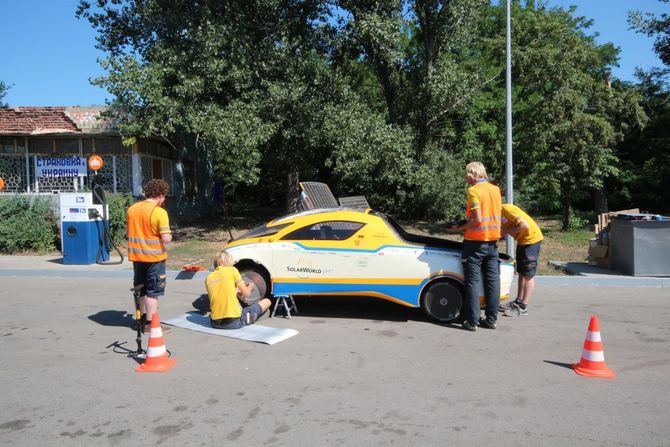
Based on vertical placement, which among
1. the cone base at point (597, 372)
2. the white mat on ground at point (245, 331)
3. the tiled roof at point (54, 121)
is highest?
the tiled roof at point (54, 121)

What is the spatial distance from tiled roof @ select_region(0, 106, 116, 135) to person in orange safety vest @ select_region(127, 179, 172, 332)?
1136 cm

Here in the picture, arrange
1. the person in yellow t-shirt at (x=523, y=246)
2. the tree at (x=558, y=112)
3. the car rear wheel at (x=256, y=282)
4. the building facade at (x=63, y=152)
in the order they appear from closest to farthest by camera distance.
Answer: the person in yellow t-shirt at (x=523, y=246)
the car rear wheel at (x=256, y=282)
the tree at (x=558, y=112)
the building facade at (x=63, y=152)

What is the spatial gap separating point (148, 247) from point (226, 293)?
1.03 meters

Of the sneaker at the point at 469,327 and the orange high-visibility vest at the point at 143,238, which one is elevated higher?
the orange high-visibility vest at the point at 143,238

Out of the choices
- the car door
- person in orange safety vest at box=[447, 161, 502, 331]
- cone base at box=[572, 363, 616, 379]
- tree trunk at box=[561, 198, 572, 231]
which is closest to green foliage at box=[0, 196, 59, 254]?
the car door

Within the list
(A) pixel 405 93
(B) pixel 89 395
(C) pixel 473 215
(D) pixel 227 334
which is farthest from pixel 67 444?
(A) pixel 405 93

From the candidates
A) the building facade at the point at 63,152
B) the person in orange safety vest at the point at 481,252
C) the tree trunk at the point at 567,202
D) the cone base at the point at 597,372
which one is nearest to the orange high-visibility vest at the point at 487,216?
the person in orange safety vest at the point at 481,252

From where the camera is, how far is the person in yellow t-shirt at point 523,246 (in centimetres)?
682

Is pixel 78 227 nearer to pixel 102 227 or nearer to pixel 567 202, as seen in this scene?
pixel 102 227

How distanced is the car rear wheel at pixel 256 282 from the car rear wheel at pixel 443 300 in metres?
2.15

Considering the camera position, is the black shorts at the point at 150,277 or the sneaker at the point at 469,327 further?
the sneaker at the point at 469,327

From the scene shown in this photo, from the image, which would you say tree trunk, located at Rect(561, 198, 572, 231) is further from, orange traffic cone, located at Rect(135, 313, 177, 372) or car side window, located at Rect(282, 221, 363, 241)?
orange traffic cone, located at Rect(135, 313, 177, 372)

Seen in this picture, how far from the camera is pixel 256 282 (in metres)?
6.96

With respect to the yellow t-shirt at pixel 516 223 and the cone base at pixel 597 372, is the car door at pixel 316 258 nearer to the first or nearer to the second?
the yellow t-shirt at pixel 516 223
